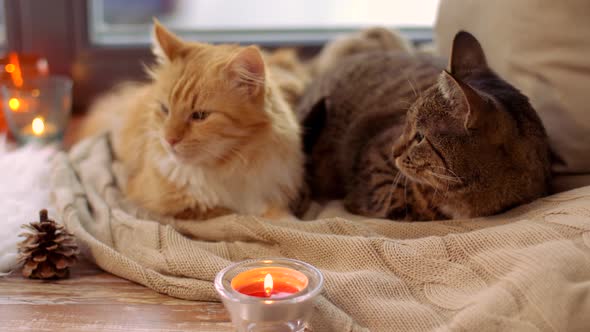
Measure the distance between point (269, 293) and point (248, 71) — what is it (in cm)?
60

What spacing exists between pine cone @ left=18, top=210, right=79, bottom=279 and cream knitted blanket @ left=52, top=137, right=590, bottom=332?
6 centimetres

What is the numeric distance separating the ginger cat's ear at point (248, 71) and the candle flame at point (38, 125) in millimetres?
918

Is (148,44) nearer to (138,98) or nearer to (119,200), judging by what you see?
(138,98)

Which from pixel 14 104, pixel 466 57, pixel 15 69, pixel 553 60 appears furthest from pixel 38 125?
pixel 553 60

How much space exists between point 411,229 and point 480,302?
14.0 inches

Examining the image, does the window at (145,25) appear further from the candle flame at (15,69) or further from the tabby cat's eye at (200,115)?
the tabby cat's eye at (200,115)

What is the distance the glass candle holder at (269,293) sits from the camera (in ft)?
3.37

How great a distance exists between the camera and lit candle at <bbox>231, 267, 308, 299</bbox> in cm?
108

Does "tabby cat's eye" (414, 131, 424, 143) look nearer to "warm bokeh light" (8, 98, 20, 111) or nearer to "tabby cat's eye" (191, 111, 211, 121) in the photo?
"tabby cat's eye" (191, 111, 211, 121)

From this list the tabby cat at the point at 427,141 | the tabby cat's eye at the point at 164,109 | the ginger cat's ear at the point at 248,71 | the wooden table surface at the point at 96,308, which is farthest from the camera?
the tabby cat's eye at the point at 164,109

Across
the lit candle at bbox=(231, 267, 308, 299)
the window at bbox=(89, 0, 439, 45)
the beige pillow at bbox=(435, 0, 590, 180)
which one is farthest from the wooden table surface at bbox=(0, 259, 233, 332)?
the window at bbox=(89, 0, 439, 45)

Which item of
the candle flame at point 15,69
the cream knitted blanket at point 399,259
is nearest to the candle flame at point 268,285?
the cream knitted blanket at point 399,259

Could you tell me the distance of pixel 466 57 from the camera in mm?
1467

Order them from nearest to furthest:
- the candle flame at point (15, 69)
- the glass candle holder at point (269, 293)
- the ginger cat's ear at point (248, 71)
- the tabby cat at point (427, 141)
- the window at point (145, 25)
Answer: the glass candle holder at point (269, 293)
the tabby cat at point (427, 141)
the ginger cat's ear at point (248, 71)
the candle flame at point (15, 69)
the window at point (145, 25)
